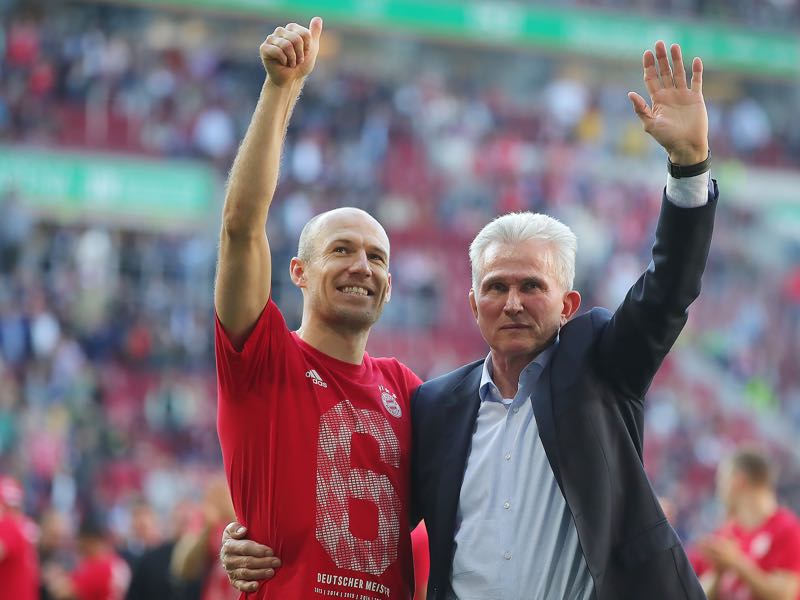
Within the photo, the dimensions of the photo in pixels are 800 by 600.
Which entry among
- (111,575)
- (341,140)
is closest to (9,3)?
(341,140)

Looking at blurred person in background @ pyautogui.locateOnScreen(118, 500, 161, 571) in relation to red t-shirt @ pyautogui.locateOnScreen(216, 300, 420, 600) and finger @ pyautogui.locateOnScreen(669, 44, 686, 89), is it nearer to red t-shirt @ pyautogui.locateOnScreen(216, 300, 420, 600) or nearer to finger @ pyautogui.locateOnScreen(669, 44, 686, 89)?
red t-shirt @ pyautogui.locateOnScreen(216, 300, 420, 600)

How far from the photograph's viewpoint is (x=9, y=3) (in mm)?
25125

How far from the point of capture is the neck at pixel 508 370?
3770mm

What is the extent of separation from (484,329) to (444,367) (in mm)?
15394

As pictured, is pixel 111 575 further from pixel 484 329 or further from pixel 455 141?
pixel 455 141

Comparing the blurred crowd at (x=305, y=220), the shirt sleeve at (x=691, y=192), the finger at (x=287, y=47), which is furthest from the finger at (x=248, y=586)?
the blurred crowd at (x=305, y=220)

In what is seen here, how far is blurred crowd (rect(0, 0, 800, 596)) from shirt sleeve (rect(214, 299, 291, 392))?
23.8ft

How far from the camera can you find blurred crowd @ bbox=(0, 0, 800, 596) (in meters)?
15.6

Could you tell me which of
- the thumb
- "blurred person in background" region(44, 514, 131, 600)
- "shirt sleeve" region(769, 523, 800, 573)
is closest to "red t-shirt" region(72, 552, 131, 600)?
"blurred person in background" region(44, 514, 131, 600)

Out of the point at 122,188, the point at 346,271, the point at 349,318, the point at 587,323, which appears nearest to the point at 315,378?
the point at 349,318

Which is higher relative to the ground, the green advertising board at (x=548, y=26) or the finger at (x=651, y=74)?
the green advertising board at (x=548, y=26)

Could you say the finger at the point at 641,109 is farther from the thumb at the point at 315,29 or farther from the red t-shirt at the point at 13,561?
the red t-shirt at the point at 13,561

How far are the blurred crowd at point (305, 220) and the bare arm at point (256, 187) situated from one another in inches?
292

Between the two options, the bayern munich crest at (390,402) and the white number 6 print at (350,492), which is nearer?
the white number 6 print at (350,492)
